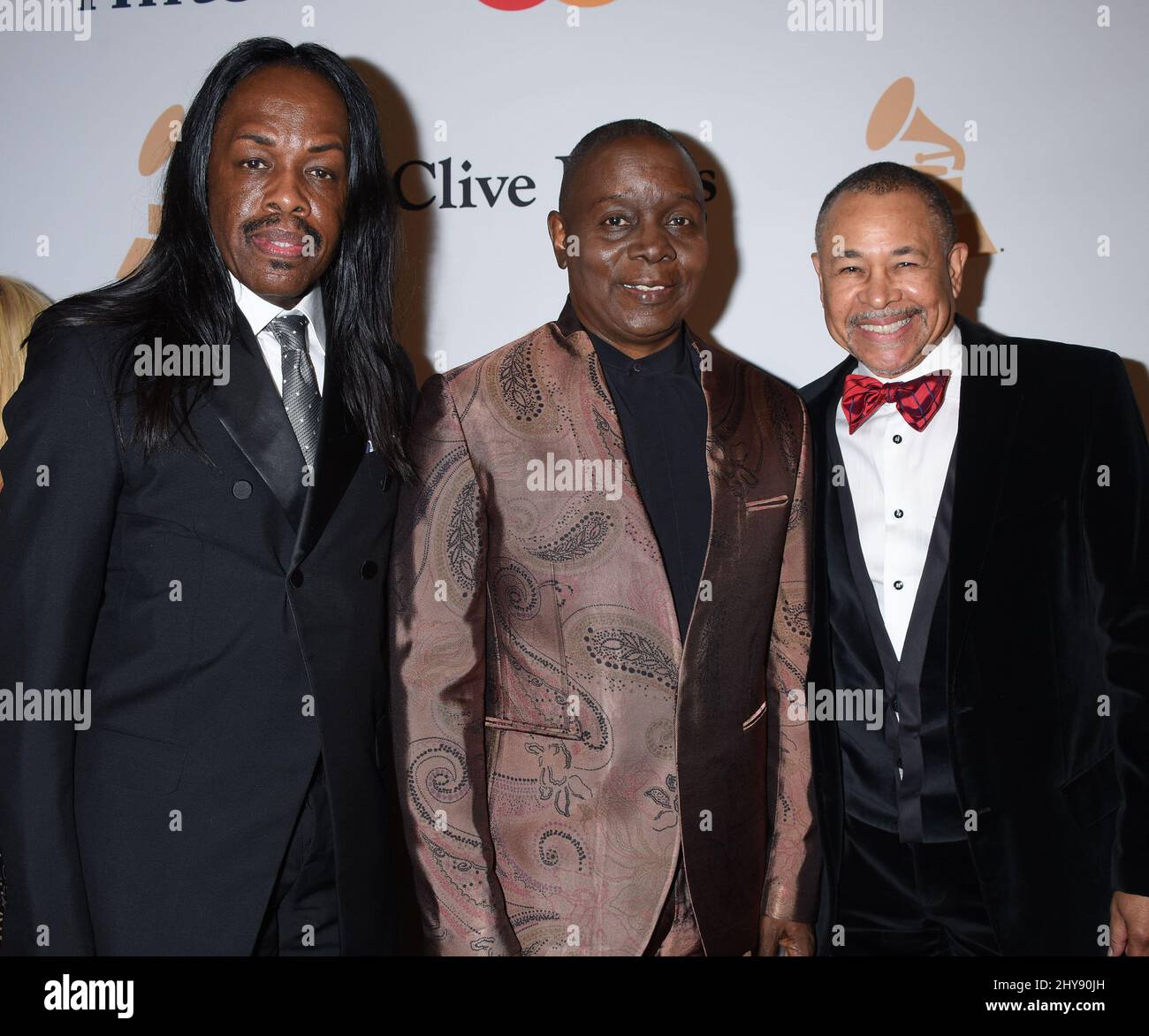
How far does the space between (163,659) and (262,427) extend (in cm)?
43

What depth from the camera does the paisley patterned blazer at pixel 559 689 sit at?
2098 mm

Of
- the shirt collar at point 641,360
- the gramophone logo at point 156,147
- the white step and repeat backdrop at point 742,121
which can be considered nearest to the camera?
the shirt collar at point 641,360

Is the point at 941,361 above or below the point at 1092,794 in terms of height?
above

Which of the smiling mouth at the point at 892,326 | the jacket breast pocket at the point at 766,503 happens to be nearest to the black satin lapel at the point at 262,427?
the jacket breast pocket at the point at 766,503

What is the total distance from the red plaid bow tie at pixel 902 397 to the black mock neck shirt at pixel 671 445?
34cm

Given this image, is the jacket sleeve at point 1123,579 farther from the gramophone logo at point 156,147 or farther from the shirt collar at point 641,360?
the gramophone logo at point 156,147

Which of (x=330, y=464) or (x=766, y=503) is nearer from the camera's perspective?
(x=330, y=464)

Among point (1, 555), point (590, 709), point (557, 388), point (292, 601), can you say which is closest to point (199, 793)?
point (292, 601)

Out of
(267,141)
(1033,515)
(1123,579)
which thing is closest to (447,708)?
(267,141)

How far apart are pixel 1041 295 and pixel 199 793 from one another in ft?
8.08

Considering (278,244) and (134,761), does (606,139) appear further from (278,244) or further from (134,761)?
(134,761)

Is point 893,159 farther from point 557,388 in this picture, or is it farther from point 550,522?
point 550,522

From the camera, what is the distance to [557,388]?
2.23 metres

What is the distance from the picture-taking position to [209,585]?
6.29ft
